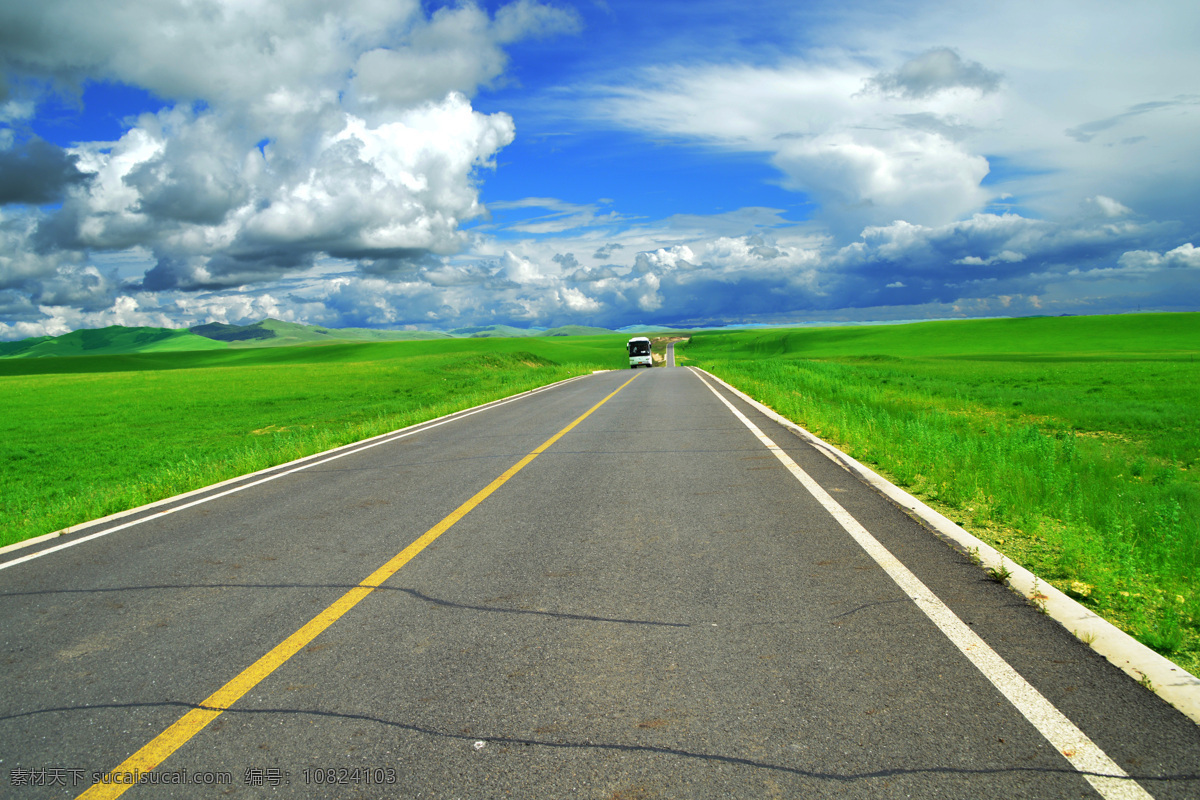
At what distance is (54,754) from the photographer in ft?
9.41

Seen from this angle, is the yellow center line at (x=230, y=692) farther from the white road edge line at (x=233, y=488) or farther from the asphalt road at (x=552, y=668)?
the white road edge line at (x=233, y=488)

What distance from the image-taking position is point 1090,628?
11.8 feet

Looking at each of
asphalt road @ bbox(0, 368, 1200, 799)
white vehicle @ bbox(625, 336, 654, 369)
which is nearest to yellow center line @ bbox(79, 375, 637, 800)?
asphalt road @ bbox(0, 368, 1200, 799)

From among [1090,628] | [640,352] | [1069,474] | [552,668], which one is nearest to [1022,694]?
[1090,628]

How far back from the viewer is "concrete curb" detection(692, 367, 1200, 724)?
2.96 metres

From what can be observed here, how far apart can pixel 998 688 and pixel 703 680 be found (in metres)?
1.36

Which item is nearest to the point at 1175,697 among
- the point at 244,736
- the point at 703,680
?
the point at 703,680

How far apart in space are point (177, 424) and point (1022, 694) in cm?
2870

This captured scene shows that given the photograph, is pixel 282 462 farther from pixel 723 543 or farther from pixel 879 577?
pixel 879 577

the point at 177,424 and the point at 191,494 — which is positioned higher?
the point at 191,494

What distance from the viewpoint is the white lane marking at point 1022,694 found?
2402mm

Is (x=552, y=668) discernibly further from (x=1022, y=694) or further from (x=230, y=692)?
(x=1022, y=694)

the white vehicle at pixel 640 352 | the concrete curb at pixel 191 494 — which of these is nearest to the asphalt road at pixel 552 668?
the concrete curb at pixel 191 494

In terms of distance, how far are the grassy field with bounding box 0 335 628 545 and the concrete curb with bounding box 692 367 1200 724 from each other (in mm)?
9235
